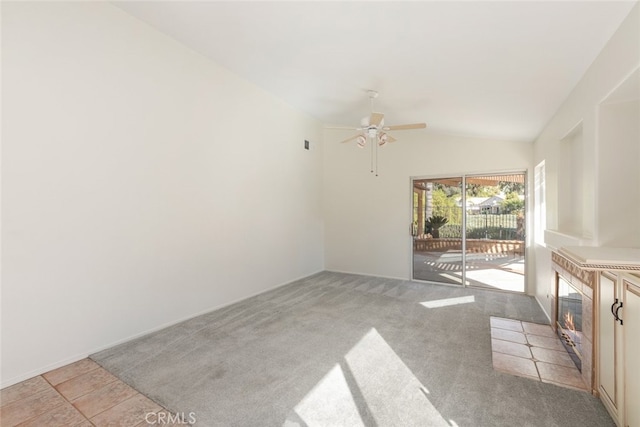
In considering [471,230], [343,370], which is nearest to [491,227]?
[471,230]

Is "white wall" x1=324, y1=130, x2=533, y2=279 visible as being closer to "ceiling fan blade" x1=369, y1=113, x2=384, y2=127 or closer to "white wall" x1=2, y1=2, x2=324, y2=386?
"ceiling fan blade" x1=369, y1=113, x2=384, y2=127

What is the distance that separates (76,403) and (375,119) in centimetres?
393

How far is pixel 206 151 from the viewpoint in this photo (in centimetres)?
384

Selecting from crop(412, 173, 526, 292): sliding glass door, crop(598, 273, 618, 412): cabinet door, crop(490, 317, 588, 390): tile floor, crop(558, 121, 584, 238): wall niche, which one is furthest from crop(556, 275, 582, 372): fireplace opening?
crop(412, 173, 526, 292): sliding glass door

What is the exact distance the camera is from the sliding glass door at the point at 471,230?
4.98 metres

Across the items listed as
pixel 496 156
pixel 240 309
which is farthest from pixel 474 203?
pixel 240 309

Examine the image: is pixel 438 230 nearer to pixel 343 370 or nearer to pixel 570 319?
pixel 570 319

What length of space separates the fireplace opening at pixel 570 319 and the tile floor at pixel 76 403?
3.20 m

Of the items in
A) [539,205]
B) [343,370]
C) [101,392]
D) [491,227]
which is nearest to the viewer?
[101,392]

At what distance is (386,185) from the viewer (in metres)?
5.93

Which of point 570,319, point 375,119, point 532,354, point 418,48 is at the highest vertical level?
point 418,48

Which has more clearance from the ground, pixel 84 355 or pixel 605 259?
pixel 605 259

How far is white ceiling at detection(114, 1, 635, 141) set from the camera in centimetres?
197

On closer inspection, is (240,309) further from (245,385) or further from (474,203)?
(474,203)
